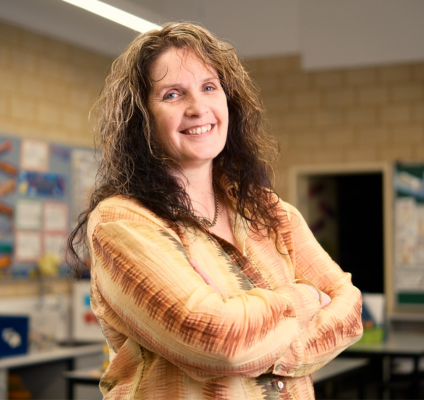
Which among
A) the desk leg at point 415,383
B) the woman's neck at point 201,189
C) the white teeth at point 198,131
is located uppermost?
the white teeth at point 198,131

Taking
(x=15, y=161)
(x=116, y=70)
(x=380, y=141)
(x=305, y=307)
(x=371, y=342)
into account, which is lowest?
(x=371, y=342)

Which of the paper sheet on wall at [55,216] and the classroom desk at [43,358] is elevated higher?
the paper sheet on wall at [55,216]

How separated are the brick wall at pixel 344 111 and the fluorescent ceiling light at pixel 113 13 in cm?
263

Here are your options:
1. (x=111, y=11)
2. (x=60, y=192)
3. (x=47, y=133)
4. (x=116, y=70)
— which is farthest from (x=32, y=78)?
(x=116, y=70)

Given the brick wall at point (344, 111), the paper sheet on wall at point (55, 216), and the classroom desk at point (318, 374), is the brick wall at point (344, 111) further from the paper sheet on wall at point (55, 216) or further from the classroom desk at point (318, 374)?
the classroom desk at point (318, 374)

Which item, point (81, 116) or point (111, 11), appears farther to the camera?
point (81, 116)

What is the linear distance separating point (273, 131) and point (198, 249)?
15.9 ft

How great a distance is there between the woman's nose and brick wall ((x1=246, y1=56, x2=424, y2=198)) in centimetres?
557

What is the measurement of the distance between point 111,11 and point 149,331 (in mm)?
3336

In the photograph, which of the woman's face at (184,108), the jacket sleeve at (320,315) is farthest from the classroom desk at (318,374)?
the woman's face at (184,108)

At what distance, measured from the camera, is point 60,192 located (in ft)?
20.8

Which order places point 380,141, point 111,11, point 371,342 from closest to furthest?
point 111,11 → point 371,342 → point 380,141

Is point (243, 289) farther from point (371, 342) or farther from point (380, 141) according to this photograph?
point (380, 141)

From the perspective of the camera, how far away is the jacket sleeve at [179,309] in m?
1.19
